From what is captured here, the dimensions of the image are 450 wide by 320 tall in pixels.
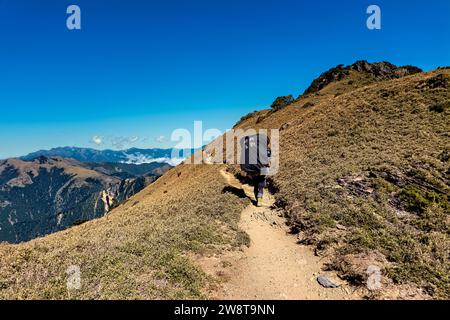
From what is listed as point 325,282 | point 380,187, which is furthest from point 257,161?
point 325,282

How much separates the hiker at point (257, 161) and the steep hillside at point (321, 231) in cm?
131

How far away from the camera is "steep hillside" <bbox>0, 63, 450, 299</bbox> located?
10.4 m

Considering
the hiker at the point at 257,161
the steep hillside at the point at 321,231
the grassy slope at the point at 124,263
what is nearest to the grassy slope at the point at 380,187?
the steep hillside at the point at 321,231

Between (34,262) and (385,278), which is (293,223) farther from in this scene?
(34,262)

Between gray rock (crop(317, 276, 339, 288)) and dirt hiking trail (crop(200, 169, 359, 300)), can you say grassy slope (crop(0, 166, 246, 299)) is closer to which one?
dirt hiking trail (crop(200, 169, 359, 300))

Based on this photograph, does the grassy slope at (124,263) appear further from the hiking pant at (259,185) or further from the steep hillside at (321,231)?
the hiking pant at (259,185)

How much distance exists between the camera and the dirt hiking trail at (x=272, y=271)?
34.8 ft

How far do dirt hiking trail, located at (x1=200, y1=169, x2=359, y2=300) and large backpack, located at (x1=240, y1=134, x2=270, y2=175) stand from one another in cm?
706

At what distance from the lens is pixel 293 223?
1761 cm

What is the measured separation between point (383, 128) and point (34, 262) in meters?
32.1

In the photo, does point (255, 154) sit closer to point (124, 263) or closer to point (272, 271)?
point (272, 271)

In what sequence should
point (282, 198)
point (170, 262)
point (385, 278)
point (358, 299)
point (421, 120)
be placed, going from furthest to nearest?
point (421, 120) < point (282, 198) < point (170, 262) < point (385, 278) < point (358, 299)
